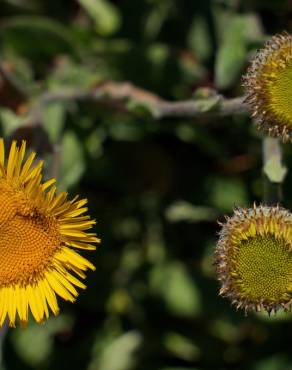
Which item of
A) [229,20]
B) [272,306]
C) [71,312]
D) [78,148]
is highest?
[229,20]

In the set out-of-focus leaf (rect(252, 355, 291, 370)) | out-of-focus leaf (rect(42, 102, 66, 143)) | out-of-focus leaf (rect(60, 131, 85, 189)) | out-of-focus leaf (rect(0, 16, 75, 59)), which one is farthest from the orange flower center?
out-of-focus leaf (rect(252, 355, 291, 370))

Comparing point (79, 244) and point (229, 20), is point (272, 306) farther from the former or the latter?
point (229, 20)

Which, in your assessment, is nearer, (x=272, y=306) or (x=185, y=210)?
(x=272, y=306)

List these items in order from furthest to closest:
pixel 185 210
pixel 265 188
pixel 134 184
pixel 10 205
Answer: pixel 134 184 < pixel 185 210 < pixel 265 188 < pixel 10 205

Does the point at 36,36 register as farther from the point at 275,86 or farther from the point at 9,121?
the point at 275,86

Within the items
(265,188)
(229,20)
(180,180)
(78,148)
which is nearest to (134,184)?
(180,180)

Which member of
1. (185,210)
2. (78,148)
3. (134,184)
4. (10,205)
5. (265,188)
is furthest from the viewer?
(134,184)
